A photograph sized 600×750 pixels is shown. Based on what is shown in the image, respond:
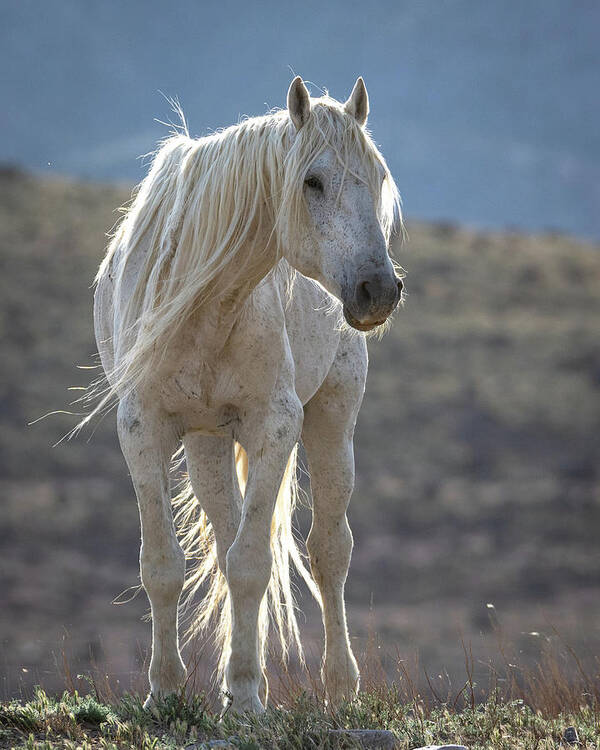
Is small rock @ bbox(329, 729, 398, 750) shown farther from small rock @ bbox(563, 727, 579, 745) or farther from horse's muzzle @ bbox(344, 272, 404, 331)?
horse's muzzle @ bbox(344, 272, 404, 331)

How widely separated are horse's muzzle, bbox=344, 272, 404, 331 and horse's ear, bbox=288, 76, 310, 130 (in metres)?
0.87

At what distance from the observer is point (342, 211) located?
15.5ft

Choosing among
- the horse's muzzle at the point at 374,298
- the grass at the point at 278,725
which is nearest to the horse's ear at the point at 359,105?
the horse's muzzle at the point at 374,298

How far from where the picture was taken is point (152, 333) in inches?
203

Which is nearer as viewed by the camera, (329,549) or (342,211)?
(342,211)

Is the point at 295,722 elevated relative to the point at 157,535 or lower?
lower

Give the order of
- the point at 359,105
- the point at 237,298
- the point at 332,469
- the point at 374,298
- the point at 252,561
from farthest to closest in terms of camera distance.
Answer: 1. the point at 332,469
2. the point at 237,298
3. the point at 252,561
4. the point at 359,105
5. the point at 374,298

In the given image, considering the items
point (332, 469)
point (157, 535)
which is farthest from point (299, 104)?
point (332, 469)

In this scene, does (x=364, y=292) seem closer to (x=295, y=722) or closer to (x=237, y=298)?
(x=237, y=298)

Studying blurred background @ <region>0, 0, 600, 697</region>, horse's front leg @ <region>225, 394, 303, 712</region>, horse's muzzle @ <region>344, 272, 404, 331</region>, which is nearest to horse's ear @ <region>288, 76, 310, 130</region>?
horse's muzzle @ <region>344, 272, 404, 331</region>

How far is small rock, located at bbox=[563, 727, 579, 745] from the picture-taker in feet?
16.0

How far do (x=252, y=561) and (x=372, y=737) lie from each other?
1.15 meters

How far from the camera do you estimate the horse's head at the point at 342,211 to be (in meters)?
4.59

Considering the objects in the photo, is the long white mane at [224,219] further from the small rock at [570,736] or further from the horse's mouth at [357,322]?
the small rock at [570,736]
